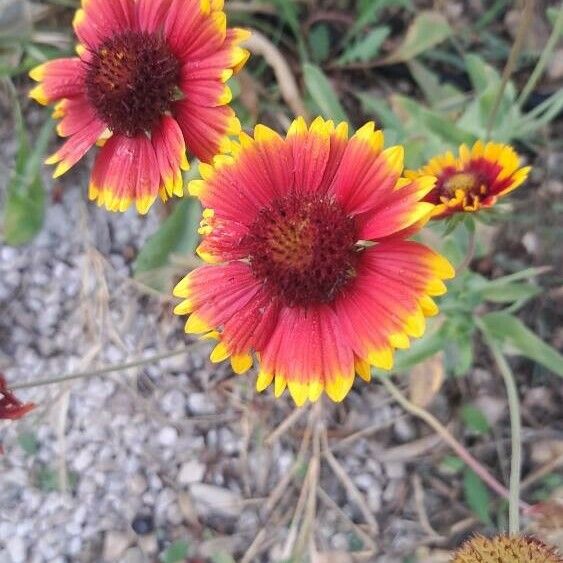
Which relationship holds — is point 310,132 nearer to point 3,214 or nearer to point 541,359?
point 541,359

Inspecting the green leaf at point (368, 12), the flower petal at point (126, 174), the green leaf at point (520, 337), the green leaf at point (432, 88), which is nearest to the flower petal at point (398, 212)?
the flower petal at point (126, 174)

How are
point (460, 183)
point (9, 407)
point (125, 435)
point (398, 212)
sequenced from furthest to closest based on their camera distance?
point (125, 435), point (460, 183), point (9, 407), point (398, 212)

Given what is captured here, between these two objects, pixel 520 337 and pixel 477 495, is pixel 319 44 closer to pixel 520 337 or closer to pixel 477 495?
pixel 520 337

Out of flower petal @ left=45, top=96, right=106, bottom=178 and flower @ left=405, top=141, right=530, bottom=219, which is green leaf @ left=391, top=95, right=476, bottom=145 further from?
flower petal @ left=45, top=96, right=106, bottom=178

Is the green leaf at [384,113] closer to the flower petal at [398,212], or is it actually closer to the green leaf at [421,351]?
the green leaf at [421,351]

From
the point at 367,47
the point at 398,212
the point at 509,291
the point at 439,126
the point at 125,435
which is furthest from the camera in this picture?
the point at 367,47

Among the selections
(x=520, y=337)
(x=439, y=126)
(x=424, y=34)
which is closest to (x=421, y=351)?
(x=520, y=337)
